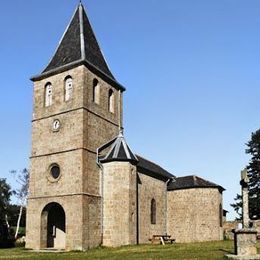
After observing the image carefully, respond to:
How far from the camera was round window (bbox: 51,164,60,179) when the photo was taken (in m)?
29.6

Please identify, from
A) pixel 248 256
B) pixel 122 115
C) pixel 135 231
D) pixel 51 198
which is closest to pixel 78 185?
pixel 51 198

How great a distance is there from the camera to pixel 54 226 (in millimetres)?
31141

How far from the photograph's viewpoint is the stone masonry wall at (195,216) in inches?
1347

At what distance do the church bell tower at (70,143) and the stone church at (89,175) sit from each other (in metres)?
0.07

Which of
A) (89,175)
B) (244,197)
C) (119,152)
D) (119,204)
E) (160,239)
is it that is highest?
(119,152)

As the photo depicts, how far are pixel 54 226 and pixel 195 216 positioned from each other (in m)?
11.4

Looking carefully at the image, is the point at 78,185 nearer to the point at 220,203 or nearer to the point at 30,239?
the point at 30,239

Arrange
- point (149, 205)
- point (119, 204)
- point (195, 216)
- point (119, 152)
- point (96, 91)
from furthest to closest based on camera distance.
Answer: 1. point (195, 216)
2. point (149, 205)
3. point (96, 91)
4. point (119, 152)
5. point (119, 204)

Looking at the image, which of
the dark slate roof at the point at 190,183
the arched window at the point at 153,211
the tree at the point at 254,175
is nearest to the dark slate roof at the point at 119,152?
the arched window at the point at 153,211

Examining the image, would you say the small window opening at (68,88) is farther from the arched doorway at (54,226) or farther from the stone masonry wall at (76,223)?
the arched doorway at (54,226)

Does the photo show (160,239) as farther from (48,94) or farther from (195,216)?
(48,94)

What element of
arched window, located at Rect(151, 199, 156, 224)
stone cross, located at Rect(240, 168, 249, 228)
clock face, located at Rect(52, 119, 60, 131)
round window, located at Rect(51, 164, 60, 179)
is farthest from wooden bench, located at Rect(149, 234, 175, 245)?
stone cross, located at Rect(240, 168, 249, 228)

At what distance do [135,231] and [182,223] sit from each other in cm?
726

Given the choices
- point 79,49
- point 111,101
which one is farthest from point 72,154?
point 79,49
